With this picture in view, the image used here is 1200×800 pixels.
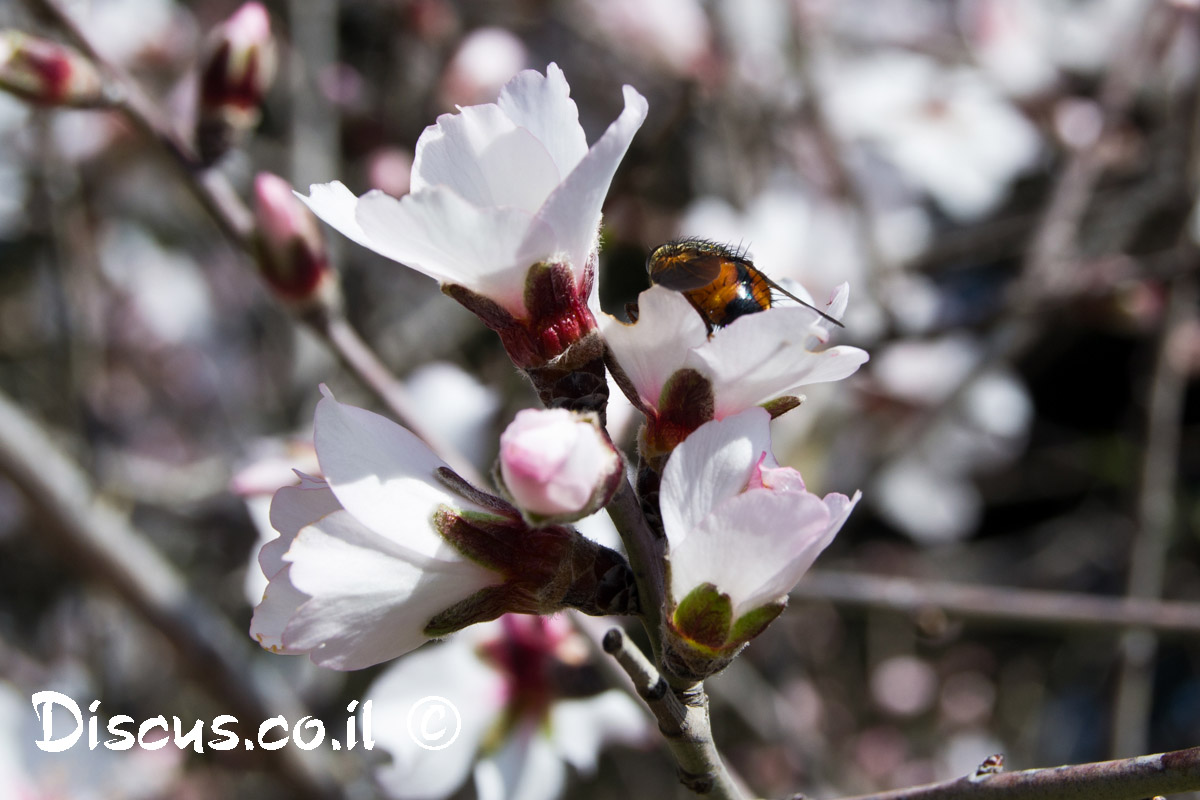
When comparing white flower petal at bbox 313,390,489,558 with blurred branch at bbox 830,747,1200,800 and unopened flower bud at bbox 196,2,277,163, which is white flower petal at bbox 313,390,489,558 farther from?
unopened flower bud at bbox 196,2,277,163

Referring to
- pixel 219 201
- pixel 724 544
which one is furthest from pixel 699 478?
pixel 219 201

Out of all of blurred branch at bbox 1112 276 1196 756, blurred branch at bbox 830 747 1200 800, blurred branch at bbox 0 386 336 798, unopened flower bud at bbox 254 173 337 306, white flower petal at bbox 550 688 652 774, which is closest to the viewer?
blurred branch at bbox 830 747 1200 800

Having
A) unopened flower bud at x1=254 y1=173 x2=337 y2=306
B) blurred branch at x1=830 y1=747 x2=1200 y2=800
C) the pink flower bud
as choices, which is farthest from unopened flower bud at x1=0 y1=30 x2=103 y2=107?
blurred branch at x1=830 y1=747 x2=1200 y2=800

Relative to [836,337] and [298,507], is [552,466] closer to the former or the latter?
[298,507]

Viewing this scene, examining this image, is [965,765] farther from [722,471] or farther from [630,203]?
[722,471]

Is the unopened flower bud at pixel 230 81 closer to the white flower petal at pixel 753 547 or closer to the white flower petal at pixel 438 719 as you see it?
the white flower petal at pixel 438 719

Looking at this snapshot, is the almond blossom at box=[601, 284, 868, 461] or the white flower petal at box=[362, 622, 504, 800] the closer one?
the almond blossom at box=[601, 284, 868, 461]

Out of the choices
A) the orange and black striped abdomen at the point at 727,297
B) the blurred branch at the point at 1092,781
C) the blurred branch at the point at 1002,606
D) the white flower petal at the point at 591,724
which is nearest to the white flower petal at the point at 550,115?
the orange and black striped abdomen at the point at 727,297
